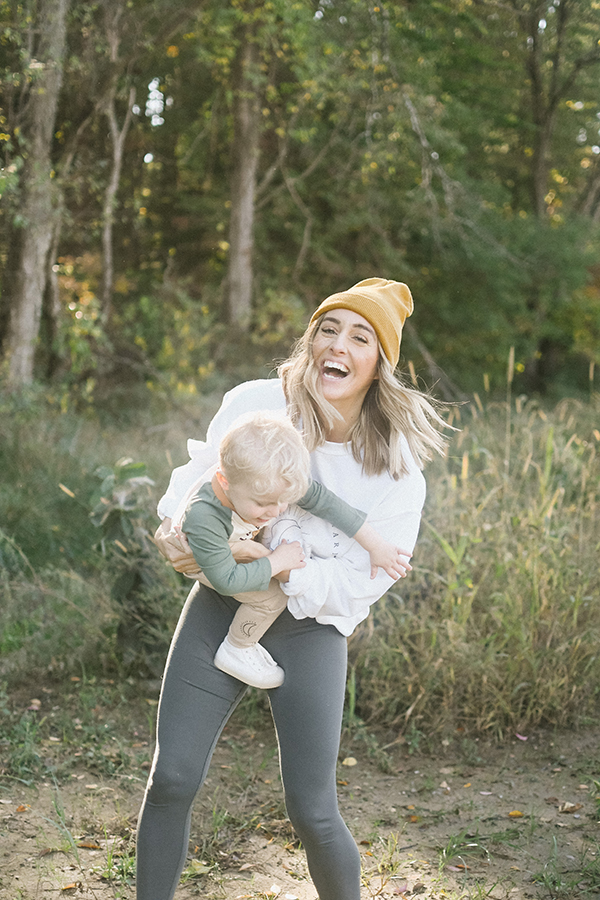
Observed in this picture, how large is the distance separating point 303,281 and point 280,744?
38.2 ft

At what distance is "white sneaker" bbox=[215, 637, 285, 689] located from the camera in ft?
7.21

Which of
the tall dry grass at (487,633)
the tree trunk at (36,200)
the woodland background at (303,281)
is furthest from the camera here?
the tree trunk at (36,200)

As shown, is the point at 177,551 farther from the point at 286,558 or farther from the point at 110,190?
the point at 110,190

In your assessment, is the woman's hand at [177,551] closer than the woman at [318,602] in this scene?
No

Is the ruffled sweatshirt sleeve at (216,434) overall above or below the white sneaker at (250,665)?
above

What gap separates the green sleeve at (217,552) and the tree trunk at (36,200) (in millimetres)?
5426

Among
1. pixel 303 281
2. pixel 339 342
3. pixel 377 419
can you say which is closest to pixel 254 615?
pixel 377 419

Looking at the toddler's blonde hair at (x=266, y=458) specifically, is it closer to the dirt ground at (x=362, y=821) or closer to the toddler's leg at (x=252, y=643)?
the toddler's leg at (x=252, y=643)

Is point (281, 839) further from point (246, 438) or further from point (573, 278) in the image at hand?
point (573, 278)

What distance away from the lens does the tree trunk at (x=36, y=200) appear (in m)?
6.73

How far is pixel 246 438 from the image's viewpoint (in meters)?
2.12

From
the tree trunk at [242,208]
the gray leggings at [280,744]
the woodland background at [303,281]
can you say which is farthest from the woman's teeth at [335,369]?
the tree trunk at [242,208]

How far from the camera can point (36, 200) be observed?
709cm

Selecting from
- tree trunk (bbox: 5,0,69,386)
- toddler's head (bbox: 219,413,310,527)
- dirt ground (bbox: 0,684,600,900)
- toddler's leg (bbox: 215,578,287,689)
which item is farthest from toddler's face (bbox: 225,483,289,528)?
tree trunk (bbox: 5,0,69,386)
